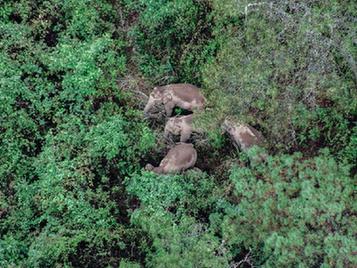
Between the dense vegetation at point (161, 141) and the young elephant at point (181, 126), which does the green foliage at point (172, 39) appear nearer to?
the dense vegetation at point (161, 141)

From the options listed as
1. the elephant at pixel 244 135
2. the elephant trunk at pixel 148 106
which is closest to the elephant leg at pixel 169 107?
the elephant trunk at pixel 148 106

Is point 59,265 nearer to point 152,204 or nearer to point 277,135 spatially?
point 152,204

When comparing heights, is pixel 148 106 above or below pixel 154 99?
below

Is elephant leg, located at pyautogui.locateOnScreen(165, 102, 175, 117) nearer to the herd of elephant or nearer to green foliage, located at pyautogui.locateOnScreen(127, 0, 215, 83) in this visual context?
the herd of elephant

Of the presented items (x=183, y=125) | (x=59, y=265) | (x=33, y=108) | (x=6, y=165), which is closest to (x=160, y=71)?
(x=183, y=125)

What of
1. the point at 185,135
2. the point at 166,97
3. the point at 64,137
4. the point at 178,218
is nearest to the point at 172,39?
the point at 166,97

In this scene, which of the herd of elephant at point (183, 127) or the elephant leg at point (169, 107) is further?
the elephant leg at point (169, 107)

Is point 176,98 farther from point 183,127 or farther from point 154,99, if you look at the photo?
point 183,127

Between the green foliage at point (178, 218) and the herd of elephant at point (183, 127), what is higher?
the herd of elephant at point (183, 127)
